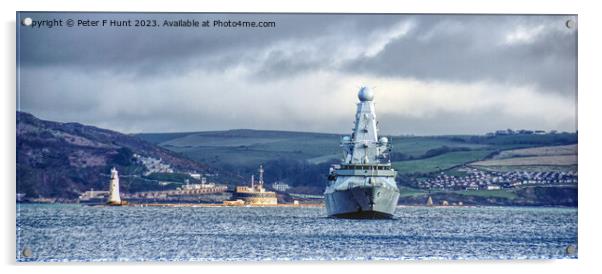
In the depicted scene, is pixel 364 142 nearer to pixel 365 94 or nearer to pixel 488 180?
pixel 488 180

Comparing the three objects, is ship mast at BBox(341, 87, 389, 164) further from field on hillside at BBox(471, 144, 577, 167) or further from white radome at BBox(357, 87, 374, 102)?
white radome at BBox(357, 87, 374, 102)

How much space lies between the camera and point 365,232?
53.3 m

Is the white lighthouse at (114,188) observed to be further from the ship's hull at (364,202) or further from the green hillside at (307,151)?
the ship's hull at (364,202)

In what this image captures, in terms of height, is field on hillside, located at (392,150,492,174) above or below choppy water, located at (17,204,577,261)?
above

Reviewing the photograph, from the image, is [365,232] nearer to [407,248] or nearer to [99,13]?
[407,248]

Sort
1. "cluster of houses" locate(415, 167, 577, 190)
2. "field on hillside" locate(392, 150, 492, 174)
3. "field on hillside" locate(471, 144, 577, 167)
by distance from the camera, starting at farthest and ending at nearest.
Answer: "field on hillside" locate(392, 150, 492, 174)
"cluster of houses" locate(415, 167, 577, 190)
"field on hillside" locate(471, 144, 577, 167)

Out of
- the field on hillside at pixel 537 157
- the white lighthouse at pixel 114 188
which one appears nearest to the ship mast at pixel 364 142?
the field on hillside at pixel 537 157

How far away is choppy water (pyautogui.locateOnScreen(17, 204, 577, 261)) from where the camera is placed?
4362cm

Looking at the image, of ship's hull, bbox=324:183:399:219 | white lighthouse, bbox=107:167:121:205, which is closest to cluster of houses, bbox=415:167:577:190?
ship's hull, bbox=324:183:399:219

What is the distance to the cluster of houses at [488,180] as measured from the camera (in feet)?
162

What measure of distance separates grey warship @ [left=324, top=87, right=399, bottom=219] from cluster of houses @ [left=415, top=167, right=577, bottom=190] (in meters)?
1.32

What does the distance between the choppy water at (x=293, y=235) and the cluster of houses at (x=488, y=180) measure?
0.87m

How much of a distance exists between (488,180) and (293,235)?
22.6 ft

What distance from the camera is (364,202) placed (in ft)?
203
